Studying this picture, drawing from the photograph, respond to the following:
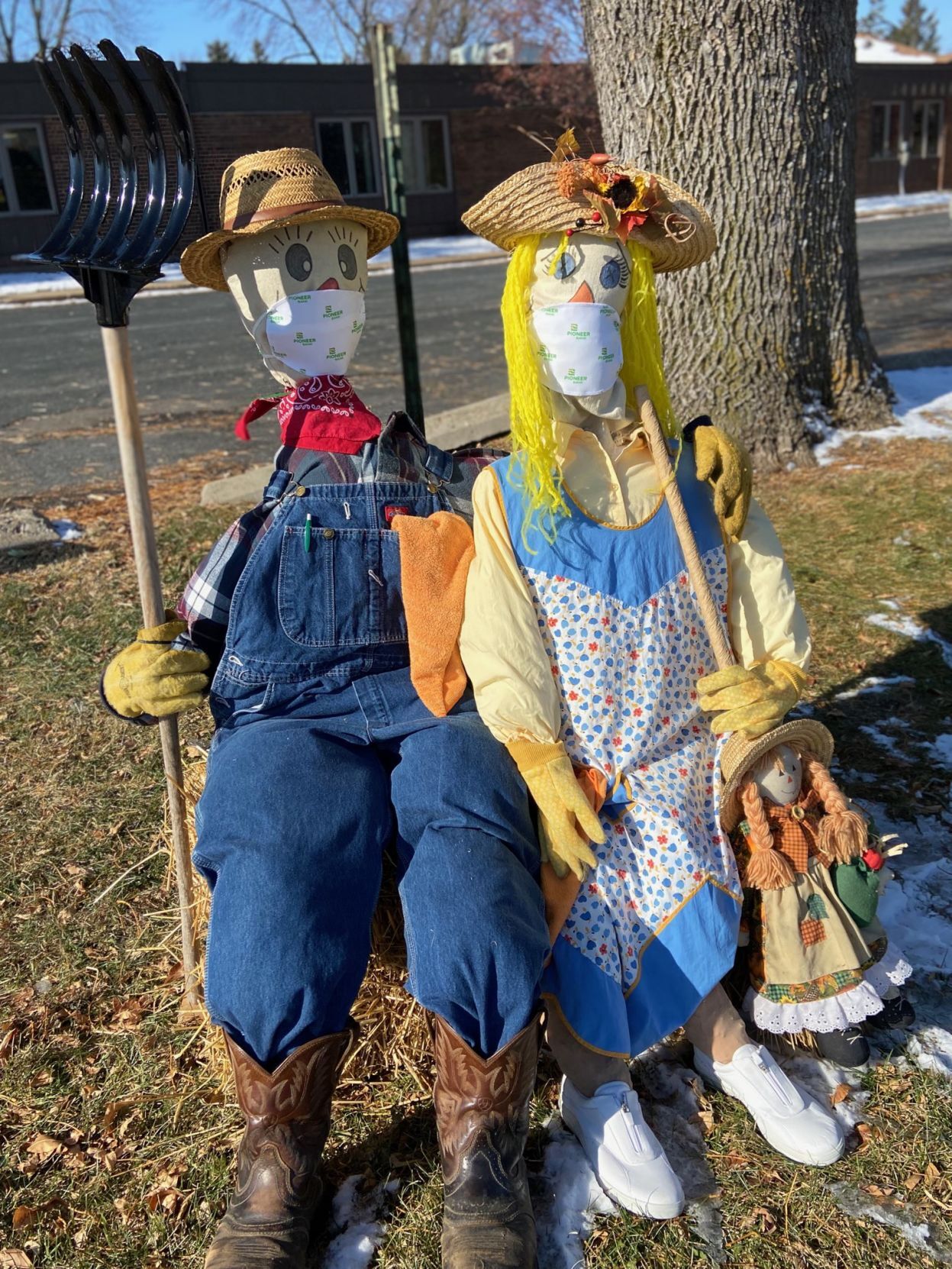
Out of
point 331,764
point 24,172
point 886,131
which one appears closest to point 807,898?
point 331,764

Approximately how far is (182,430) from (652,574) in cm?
622

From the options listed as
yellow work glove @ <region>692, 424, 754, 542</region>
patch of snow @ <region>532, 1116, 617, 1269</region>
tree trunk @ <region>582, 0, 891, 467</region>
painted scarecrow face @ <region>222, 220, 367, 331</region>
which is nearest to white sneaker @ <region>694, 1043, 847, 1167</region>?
patch of snow @ <region>532, 1116, 617, 1269</region>

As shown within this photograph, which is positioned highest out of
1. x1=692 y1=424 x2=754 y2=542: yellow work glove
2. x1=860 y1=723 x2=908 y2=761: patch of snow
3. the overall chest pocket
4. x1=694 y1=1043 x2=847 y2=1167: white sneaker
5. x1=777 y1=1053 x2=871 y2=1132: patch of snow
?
x1=692 y1=424 x2=754 y2=542: yellow work glove

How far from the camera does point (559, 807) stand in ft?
6.84

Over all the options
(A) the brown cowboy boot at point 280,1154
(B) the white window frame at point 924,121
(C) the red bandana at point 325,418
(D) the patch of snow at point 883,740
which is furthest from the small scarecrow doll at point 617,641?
(B) the white window frame at point 924,121

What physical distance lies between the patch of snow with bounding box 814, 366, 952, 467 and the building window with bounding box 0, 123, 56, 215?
2078cm

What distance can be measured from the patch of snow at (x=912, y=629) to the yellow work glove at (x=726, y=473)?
6.20 feet

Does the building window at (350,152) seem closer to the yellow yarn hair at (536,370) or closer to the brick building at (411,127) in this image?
the brick building at (411,127)

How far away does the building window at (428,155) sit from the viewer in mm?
26438

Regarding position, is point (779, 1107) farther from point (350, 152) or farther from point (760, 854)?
point (350, 152)

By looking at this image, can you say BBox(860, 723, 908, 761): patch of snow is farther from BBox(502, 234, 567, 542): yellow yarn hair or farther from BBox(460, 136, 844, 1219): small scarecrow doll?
BBox(502, 234, 567, 542): yellow yarn hair

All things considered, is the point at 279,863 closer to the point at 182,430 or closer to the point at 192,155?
the point at 192,155

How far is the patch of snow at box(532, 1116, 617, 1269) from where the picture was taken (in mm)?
1890

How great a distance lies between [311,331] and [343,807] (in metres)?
1.05
